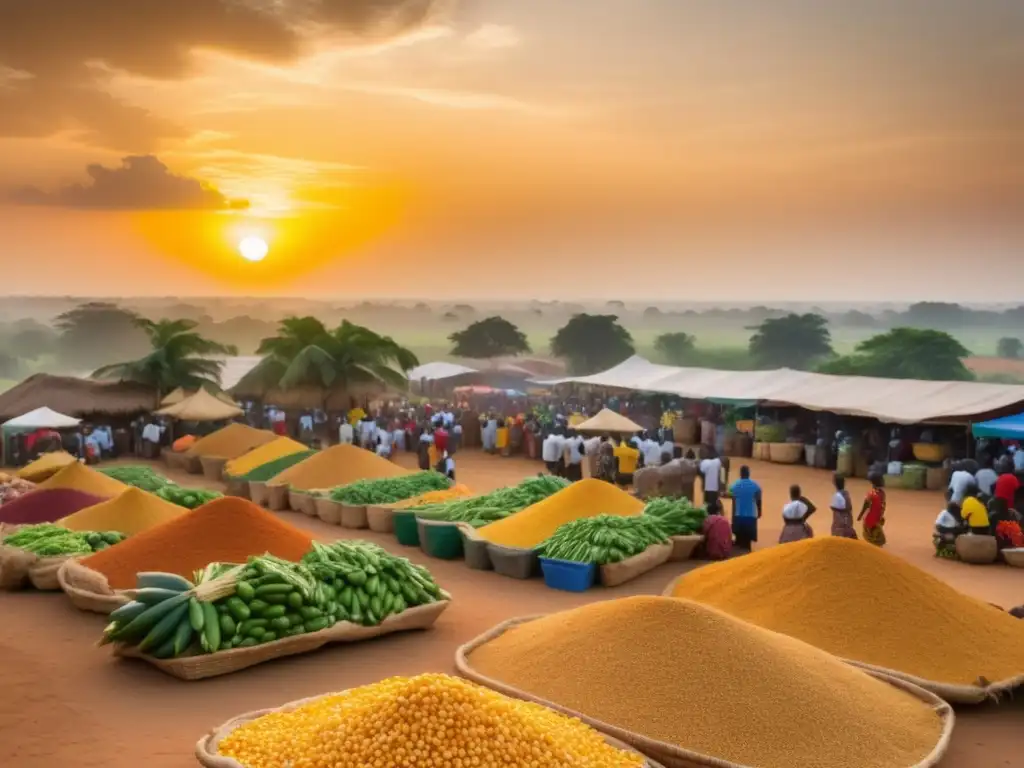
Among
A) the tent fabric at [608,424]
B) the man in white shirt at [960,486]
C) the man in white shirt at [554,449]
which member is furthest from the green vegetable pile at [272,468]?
the man in white shirt at [960,486]

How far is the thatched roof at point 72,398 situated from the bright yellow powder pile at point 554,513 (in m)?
14.0

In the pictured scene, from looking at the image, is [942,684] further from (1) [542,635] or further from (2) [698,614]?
(1) [542,635]

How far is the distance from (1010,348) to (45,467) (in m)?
64.6

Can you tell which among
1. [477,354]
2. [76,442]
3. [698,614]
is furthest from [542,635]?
[477,354]

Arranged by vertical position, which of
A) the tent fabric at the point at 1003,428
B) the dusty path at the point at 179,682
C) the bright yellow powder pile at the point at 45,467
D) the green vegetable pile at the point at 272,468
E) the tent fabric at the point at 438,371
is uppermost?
the tent fabric at the point at 1003,428

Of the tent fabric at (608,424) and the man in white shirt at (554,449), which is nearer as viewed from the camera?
the man in white shirt at (554,449)

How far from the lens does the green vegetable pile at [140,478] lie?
14.5m

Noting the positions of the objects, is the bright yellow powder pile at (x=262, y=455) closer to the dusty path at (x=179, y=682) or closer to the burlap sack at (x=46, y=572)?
the burlap sack at (x=46, y=572)

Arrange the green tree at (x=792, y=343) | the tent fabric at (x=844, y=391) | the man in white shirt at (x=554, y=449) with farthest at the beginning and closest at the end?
the green tree at (x=792, y=343) < the man in white shirt at (x=554, y=449) < the tent fabric at (x=844, y=391)

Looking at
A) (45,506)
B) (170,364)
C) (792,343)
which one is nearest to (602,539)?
(45,506)

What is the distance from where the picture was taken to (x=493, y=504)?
11.4 metres

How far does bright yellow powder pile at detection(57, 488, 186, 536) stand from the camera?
10.4m

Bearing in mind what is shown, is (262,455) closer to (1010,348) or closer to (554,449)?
(554,449)

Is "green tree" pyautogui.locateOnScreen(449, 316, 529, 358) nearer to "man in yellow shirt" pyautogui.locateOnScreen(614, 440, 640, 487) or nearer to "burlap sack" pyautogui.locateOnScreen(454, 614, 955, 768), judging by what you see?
"man in yellow shirt" pyautogui.locateOnScreen(614, 440, 640, 487)
